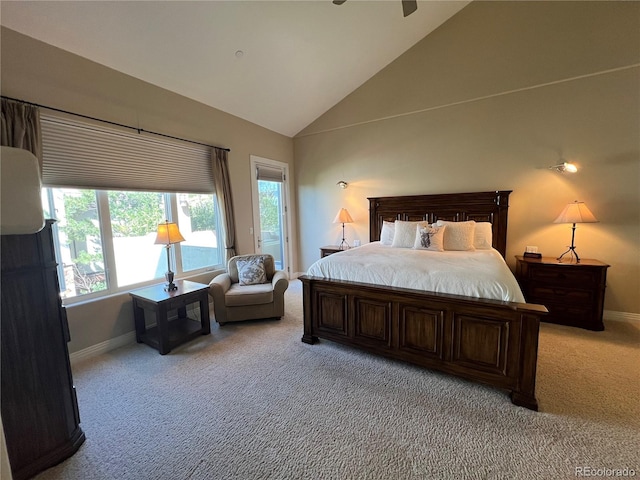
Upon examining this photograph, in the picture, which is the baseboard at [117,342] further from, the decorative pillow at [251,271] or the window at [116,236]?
the decorative pillow at [251,271]

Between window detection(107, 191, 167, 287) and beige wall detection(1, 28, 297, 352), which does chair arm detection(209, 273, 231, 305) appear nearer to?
beige wall detection(1, 28, 297, 352)

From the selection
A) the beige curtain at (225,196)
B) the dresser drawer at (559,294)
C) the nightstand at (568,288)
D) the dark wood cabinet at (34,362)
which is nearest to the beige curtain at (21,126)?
the dark wood cabinet at (34,362)

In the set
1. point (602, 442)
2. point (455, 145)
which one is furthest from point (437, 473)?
point (455, 145)

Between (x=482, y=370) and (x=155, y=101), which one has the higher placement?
(x=155, y=101)

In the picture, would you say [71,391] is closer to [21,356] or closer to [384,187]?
[21,356]

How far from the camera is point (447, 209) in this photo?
4.12 m

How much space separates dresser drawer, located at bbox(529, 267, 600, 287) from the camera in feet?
10.1

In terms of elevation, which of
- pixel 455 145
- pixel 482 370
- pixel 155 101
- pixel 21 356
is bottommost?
pixel 482 370

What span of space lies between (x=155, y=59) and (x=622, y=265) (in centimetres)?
594

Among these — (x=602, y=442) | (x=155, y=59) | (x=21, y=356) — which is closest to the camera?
(x=21, y=356)

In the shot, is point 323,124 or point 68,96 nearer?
point 68,96

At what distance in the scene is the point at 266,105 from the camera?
4.27 m

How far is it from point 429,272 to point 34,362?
2.77m

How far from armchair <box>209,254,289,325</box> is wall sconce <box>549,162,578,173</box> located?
3812 millimetres
